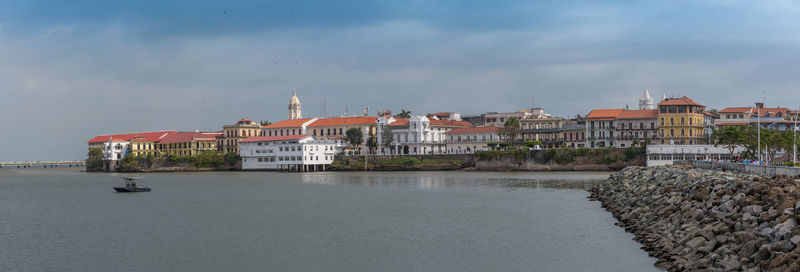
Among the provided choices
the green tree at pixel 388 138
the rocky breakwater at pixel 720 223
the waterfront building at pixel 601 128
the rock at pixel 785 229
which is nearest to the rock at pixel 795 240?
the rocky breakwater at pixel 720 223

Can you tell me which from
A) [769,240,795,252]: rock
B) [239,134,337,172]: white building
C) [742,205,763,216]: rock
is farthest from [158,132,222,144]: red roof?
[769,240,795,252]: rock

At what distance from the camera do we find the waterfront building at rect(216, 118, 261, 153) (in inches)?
5064

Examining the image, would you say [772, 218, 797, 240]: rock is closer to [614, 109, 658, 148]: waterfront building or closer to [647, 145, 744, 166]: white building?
[647, 145, 744, 166]: white building

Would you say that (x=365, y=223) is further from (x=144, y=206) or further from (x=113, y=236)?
(x=144, y=206)

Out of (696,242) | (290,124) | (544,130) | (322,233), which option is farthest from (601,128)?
(696,242)

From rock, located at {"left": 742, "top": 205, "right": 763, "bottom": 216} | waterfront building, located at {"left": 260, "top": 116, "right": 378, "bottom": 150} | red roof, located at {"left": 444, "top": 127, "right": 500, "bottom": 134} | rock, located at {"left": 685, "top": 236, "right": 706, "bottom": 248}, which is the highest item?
waterfront building, located at {"left": 260, "top": 116, "right": 378, "bottom": 150}

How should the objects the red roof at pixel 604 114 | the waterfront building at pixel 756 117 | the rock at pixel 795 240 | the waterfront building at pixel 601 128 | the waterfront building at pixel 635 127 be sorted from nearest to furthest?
the rock at pixel 795 240 < the waterfront building at pixel 756 117 < the waterfront building at pixel 635 127 < the waterfront building at pixel 601 128 < the red roof at pixel 604 114

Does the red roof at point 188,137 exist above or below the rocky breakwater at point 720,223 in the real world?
above

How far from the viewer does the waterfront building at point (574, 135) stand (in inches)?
4129

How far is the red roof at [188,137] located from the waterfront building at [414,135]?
34.1 meters

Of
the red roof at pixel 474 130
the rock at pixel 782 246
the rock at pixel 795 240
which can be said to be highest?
the red roof at pixel 474 130

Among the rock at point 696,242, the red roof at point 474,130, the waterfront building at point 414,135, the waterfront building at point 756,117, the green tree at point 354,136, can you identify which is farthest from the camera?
the waterfront building at point 414,135

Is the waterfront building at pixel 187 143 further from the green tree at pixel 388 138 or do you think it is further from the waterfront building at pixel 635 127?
the waterfront building at pixel 635 127

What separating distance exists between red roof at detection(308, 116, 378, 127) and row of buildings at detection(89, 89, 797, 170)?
174 millimetres
